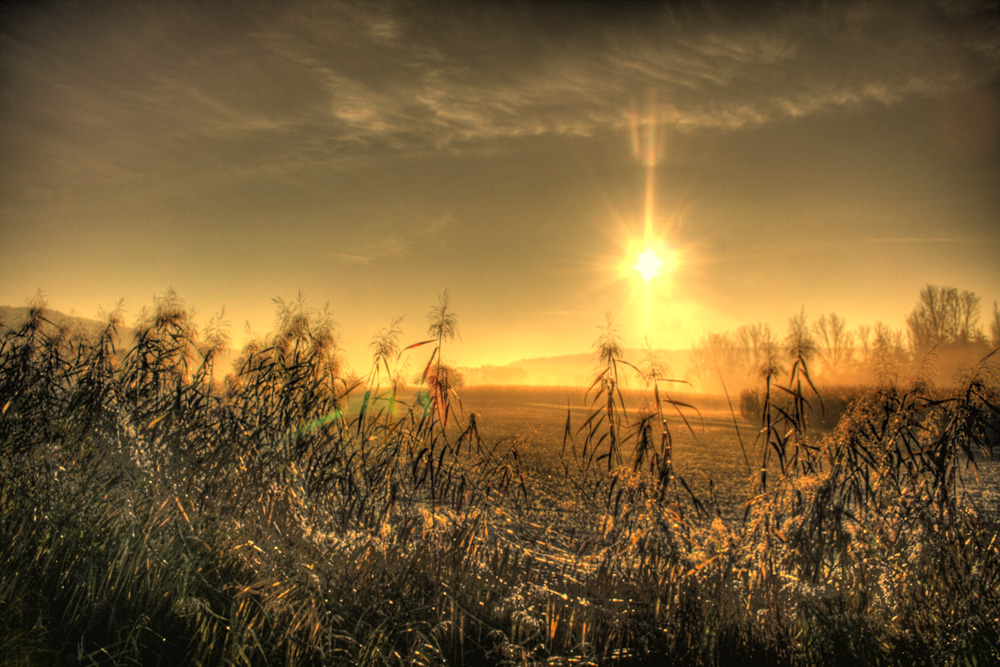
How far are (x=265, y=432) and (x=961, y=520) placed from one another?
15.6 ft

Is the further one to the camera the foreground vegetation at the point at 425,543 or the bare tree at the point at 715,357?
the bare tree at the point at 715,357

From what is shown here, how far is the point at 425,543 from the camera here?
3.22m

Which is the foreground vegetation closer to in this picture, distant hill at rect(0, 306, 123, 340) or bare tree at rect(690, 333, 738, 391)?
distant hill at rect(0, 306, 123, 340)

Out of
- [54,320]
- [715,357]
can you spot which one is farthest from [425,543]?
[715,357]

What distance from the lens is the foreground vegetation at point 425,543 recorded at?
97.2 inches

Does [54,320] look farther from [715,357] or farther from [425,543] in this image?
[715,357]

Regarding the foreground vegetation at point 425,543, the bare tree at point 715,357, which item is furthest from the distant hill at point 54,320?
the bare tree at point 715,357

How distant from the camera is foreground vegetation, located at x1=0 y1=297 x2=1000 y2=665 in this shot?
2.47 meters

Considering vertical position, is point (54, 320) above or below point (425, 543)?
above

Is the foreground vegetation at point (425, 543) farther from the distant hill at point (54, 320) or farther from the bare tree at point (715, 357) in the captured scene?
the bare tree at point (715, 357)

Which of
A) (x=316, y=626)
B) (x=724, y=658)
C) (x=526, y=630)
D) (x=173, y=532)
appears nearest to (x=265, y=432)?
(x=173, y=532)

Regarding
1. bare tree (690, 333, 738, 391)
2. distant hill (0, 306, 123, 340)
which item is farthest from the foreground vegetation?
bare tree (690, 333, 738, 391)

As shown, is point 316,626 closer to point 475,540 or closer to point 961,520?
point 475,540

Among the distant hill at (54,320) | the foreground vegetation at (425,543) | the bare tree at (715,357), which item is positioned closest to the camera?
the foreground vegetation at (425,543)
